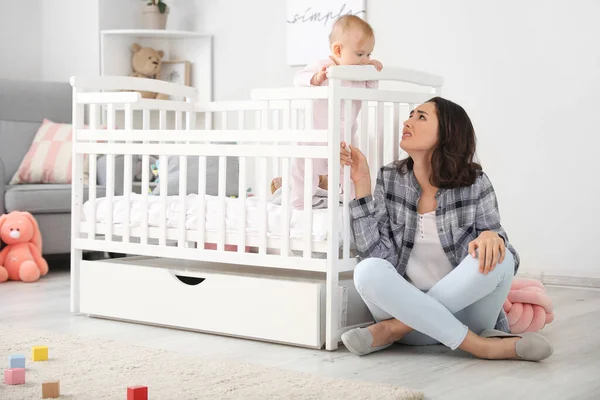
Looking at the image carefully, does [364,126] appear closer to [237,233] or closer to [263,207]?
[263,207]

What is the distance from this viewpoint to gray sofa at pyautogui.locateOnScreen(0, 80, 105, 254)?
11.7ft

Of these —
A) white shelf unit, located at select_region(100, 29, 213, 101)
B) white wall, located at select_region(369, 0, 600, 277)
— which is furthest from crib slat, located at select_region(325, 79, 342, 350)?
white shelf unit, located at select_region(100, 29, 213, 101)

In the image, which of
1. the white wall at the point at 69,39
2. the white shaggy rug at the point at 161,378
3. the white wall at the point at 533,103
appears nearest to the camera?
the white shaggy rug at the point at 161,378

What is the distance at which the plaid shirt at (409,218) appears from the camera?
213 cm

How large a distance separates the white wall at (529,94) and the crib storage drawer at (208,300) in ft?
4.78

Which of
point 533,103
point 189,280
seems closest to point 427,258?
point 189,280

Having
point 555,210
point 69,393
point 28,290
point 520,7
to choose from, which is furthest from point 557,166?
point 69,393

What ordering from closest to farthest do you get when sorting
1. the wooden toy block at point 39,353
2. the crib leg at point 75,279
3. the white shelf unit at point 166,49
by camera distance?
the wooden toy block at point 39,353, the crib leg at point 75,279, the white shelf unit at point 166,49

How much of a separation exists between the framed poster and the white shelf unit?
1.58ft

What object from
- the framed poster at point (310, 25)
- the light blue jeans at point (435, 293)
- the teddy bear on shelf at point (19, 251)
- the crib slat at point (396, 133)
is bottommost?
the teddy bear on shelf at point (19, 251)

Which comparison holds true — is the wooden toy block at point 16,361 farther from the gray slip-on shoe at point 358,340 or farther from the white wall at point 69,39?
the white wall at point 69,39

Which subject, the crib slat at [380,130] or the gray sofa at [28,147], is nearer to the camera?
the crib slat at [380,130]

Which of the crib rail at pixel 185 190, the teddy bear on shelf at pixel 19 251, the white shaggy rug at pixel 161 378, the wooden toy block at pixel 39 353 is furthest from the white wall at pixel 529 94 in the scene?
the wooden toy block at pixel 39 353

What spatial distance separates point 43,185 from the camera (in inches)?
148
